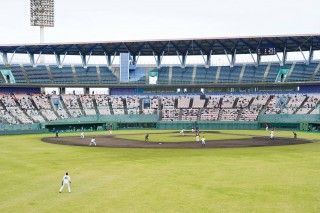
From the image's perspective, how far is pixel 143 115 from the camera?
4104 inches

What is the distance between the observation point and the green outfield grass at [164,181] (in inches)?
942

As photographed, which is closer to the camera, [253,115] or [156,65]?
[253,115]

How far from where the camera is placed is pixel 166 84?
110312 millimetres

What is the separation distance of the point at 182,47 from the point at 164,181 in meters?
81.8

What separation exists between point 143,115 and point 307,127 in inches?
1508

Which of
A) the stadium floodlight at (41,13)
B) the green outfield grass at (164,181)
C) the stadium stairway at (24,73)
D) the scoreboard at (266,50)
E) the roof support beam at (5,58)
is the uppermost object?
the stadium floodlight at (41,13)

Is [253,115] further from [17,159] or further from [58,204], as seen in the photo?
[58,204]

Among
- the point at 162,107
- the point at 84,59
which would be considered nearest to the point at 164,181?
the point at 162,107

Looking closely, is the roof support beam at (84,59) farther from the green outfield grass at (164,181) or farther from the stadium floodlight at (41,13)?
the green outfield grass at (164,181)

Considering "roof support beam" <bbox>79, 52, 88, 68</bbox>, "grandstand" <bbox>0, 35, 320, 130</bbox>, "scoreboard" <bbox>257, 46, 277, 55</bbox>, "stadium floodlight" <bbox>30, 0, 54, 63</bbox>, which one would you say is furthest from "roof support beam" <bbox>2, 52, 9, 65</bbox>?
"scoreboard" <bbox>257, 46, 277, 55</bbox>

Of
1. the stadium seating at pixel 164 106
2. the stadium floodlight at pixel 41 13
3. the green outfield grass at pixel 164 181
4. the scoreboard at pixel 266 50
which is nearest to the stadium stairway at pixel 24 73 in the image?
the stadium seating at pixel 164 106

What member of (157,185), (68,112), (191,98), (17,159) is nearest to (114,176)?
(157,185)

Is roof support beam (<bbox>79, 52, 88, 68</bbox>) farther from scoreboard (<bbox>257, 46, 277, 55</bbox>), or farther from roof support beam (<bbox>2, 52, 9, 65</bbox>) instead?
scoreboard (<bbox>257, 46, 277, 55</bbox>)

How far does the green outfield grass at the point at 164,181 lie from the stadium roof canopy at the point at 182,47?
5747 centimetres
